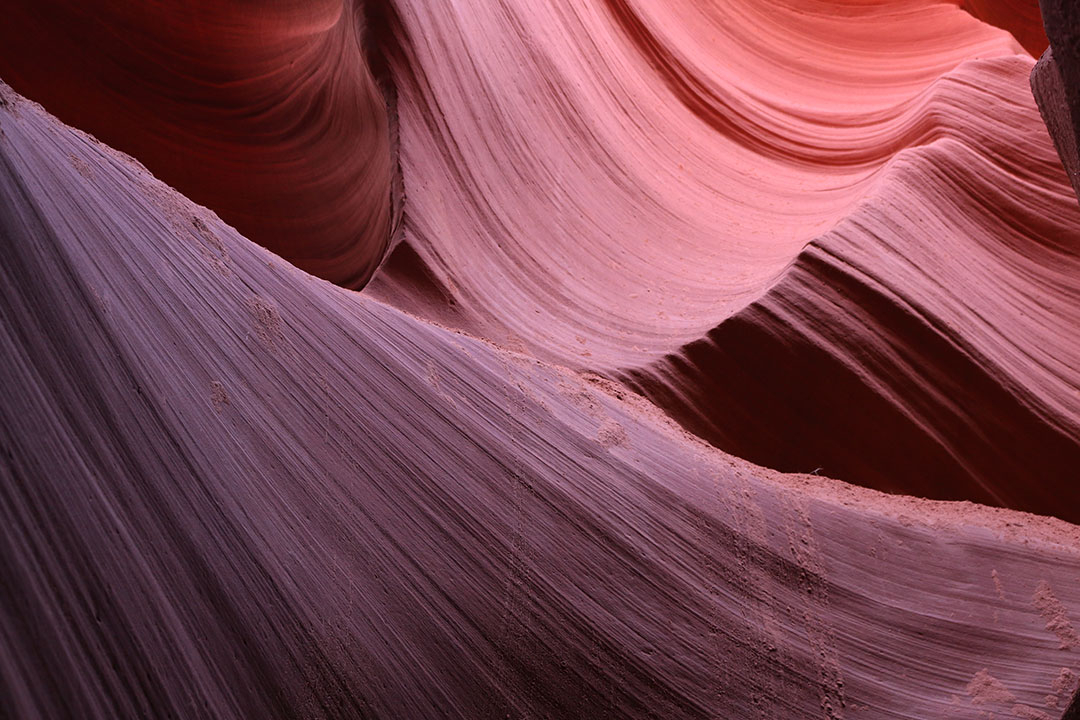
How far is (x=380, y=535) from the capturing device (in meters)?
1.58

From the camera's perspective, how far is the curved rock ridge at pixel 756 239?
90.8 inches

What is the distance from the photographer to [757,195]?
3.34m

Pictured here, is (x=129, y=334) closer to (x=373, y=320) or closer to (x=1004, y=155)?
(x=373, y=320)

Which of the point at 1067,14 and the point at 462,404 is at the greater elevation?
the point at 1067,14

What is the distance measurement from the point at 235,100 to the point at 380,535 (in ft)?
10.3

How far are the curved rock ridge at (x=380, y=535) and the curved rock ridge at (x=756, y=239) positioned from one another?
201mm

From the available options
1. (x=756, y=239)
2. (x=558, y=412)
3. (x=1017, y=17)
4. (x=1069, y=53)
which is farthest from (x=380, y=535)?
(x=1017, y=17)

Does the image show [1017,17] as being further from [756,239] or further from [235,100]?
[235,100]

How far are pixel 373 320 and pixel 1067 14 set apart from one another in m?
1.31

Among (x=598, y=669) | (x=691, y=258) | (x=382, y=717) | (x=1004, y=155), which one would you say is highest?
(x=1004, y=155)

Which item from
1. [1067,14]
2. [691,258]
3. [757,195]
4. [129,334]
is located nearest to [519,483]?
[129,334]

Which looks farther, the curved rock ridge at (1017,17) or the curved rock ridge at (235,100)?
the curved rock ridge at (1017,17)

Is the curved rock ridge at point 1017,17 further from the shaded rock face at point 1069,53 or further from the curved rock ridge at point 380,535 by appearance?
the shaded rock face at point 1069,53

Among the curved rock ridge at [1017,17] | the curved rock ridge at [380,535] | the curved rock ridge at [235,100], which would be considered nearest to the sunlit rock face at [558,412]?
the curved rock ridge at [380,535]
